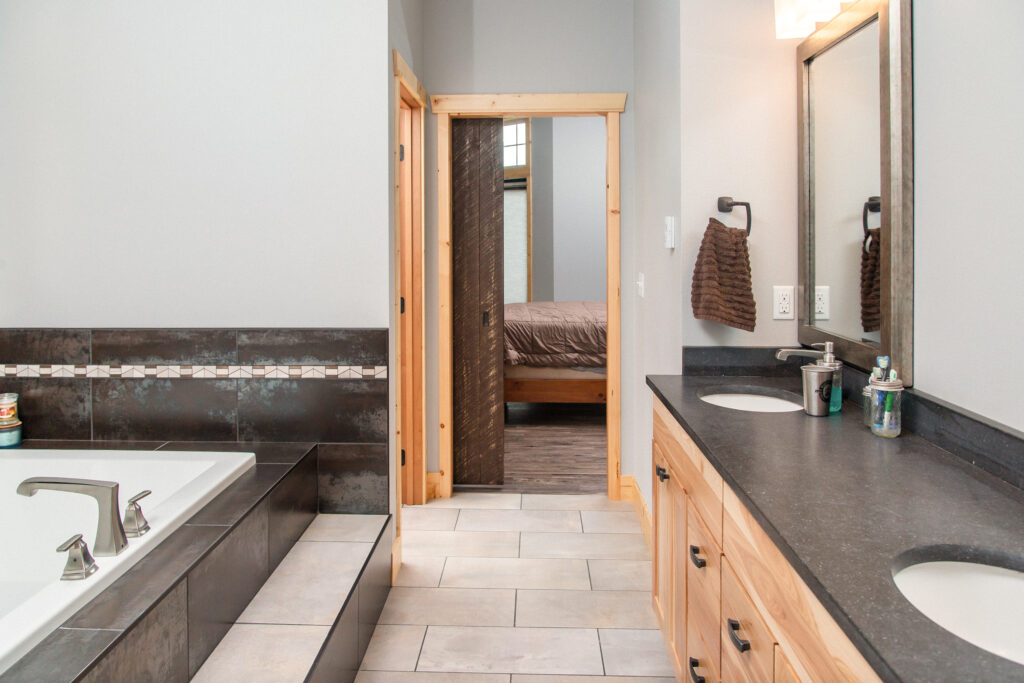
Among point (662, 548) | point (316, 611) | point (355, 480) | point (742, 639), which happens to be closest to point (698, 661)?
point (742, 639)

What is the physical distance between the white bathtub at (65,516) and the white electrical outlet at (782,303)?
183 centimetres

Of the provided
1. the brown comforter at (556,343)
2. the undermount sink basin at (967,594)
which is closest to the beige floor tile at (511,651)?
the undermount sink basin at (967,594)

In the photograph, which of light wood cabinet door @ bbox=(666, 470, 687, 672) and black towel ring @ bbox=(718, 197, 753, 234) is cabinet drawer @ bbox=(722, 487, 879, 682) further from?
black towel ring @ bbox=(718, 197, 753, 234)

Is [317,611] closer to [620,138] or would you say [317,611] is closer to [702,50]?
[702,50]

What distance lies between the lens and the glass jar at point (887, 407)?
1.67 metres

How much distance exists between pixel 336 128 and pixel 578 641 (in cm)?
196

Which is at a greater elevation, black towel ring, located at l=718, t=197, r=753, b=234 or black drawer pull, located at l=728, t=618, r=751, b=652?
black towel ring, located at l=718, t=197, r=753, b=234

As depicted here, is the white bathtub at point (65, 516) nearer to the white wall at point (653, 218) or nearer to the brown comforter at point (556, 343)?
the white wall at point (653, 218)

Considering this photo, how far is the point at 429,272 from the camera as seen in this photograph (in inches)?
146

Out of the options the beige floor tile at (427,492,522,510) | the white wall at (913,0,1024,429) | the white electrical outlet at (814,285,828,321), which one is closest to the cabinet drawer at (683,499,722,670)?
the white wall at (913,0,1024,429)

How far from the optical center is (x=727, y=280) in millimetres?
2391

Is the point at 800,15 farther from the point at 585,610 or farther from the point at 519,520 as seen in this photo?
the point at 519,520

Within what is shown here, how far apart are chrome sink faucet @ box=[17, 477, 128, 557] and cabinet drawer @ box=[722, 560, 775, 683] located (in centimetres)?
132

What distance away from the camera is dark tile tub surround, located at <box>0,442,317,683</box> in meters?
1.34
